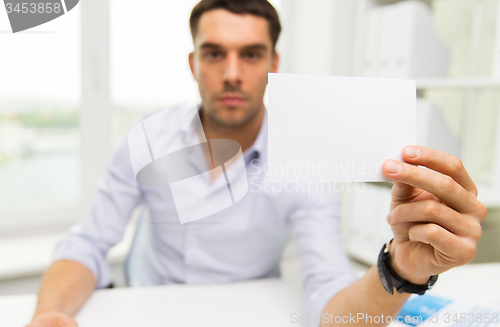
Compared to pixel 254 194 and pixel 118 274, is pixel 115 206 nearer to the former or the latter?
pixel 254 194

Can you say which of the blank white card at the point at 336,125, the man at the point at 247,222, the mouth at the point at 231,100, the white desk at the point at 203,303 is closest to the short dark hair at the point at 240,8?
the man at the point at 247,222

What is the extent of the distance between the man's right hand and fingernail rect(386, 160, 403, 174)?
1.40 feet

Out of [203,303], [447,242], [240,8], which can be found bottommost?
[203,303]

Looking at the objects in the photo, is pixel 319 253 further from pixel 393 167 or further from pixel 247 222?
pixel 393 167

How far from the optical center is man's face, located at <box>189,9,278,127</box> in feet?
1.63

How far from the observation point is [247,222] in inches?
25.5

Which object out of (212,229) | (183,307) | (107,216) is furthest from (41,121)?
(183,307)

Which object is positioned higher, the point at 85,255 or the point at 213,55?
the point at 213,55

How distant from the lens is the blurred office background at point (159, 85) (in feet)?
2.64

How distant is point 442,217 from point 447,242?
25 millimetres

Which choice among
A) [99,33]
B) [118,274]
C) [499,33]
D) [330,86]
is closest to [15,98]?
[99,33]

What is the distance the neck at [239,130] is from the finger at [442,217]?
299mm

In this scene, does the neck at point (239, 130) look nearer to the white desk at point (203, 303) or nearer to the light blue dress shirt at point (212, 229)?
the light blue dress shirt at point (212, 229)

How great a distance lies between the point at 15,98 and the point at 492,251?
1344 mm
